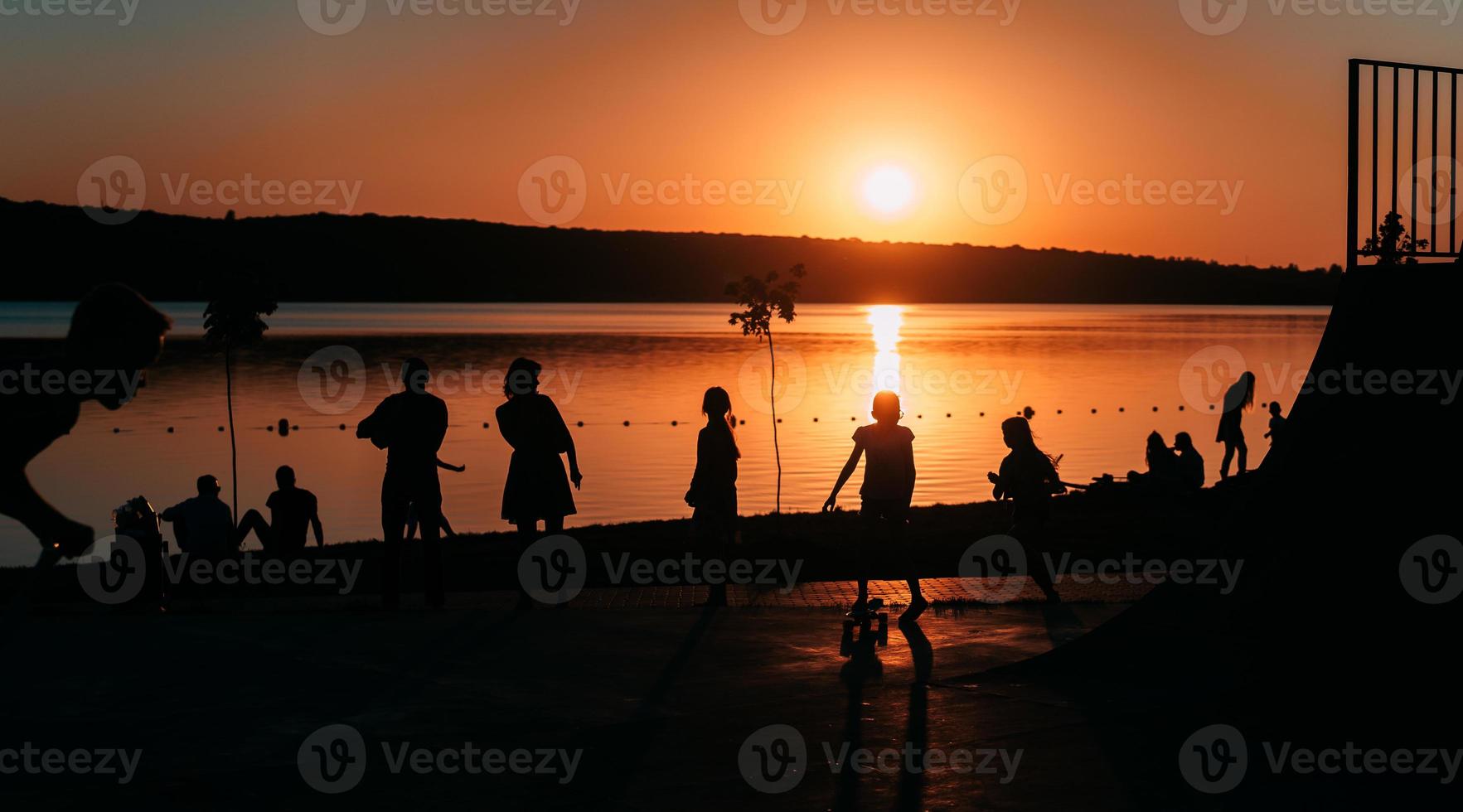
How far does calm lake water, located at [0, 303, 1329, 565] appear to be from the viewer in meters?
28.1

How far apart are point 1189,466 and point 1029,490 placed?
7.52m

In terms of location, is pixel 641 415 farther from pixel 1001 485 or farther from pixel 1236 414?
pixel 1001 485

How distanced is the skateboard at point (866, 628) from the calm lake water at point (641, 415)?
18.1ft

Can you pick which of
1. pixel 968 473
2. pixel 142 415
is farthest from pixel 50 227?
pixel 968 473

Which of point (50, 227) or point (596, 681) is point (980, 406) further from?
point (50, 227)

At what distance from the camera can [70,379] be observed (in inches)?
121

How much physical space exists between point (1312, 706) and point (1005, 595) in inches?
185

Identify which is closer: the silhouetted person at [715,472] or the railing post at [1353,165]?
the railing post at [1353,165]

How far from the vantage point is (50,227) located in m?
150

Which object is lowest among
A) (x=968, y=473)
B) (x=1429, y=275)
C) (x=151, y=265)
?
(x=968, y=473)

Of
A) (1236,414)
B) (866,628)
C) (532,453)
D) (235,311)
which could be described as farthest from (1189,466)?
(235,311)

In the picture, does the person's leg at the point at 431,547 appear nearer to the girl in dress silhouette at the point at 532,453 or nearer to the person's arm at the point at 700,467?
the girl in dress silhouette at the point at 532,453

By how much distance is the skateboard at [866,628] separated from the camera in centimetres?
929

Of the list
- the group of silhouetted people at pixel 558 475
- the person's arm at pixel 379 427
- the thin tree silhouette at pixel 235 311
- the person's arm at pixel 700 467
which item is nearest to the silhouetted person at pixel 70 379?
the group of silhouetted people at pixel 558 475
